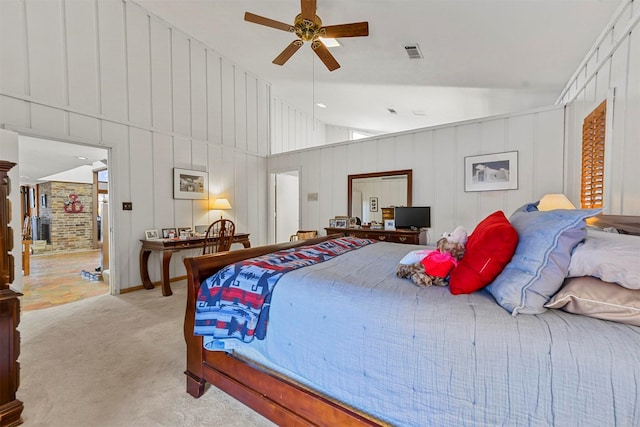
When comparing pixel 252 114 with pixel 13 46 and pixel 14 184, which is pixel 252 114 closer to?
pixel 13 46

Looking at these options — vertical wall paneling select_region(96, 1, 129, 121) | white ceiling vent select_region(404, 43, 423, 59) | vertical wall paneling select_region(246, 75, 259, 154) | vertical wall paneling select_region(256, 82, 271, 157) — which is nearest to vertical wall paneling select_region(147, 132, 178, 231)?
vertical wall paneling select_region(96, 1, 129, 121)

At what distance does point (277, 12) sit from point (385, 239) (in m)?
3.49

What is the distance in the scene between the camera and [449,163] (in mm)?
4082

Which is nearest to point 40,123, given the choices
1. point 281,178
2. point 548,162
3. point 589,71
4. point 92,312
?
point 92,312

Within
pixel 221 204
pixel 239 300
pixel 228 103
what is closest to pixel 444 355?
pixel 239 300

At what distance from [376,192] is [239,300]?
3.71 meters

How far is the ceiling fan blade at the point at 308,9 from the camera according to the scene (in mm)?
2549

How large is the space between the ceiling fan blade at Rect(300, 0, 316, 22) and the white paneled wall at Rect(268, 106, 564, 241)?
2333 mm

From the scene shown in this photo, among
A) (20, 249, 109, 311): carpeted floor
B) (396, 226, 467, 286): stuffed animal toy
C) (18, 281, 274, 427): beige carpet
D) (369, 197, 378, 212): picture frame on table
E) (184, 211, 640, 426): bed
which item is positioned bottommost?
(20, 249, 109, 311): carpeted floor

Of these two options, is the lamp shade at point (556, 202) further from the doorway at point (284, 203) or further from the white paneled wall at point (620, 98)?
the doorway at point (284, 203)

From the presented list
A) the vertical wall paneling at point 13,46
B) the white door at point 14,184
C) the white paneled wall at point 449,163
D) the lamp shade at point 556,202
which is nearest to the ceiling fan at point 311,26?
the white paneled wall at point 449,163

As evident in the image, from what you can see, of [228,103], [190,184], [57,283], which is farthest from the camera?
[228,103]

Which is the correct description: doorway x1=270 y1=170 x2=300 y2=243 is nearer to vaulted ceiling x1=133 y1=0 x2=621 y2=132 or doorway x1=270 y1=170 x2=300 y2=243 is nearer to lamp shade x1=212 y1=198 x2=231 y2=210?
lamp shade x1=212 y1=198 x2=231 y2=210

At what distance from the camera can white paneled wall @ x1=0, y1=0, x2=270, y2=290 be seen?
3008 millimetres
